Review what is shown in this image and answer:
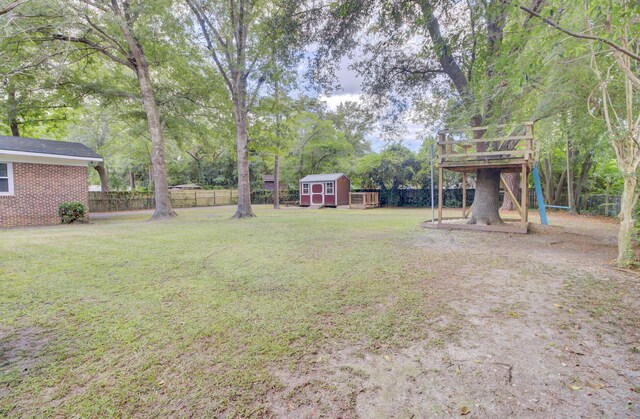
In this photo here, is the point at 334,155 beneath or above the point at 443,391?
above

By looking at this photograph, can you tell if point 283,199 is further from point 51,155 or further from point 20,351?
point 20,351

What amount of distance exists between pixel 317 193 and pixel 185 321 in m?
20.3

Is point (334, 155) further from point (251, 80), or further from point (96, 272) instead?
point (96, 272)

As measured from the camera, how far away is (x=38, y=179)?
10219 mm

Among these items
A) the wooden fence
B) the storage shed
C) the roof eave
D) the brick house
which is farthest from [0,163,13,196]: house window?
the storage shed

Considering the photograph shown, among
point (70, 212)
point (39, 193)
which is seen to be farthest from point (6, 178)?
point (70, 212)

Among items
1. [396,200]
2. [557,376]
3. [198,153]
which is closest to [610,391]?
[557,376]

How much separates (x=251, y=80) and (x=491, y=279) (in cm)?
1191

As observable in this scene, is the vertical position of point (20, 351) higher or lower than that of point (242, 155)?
lower

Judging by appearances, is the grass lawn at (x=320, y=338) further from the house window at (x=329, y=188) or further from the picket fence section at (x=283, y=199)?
the house window at (x=329, y=188)

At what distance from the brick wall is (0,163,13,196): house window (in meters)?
0.10

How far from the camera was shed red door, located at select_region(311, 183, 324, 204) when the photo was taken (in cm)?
2255

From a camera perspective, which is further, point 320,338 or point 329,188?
point 329,188

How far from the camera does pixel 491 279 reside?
12.7ft
